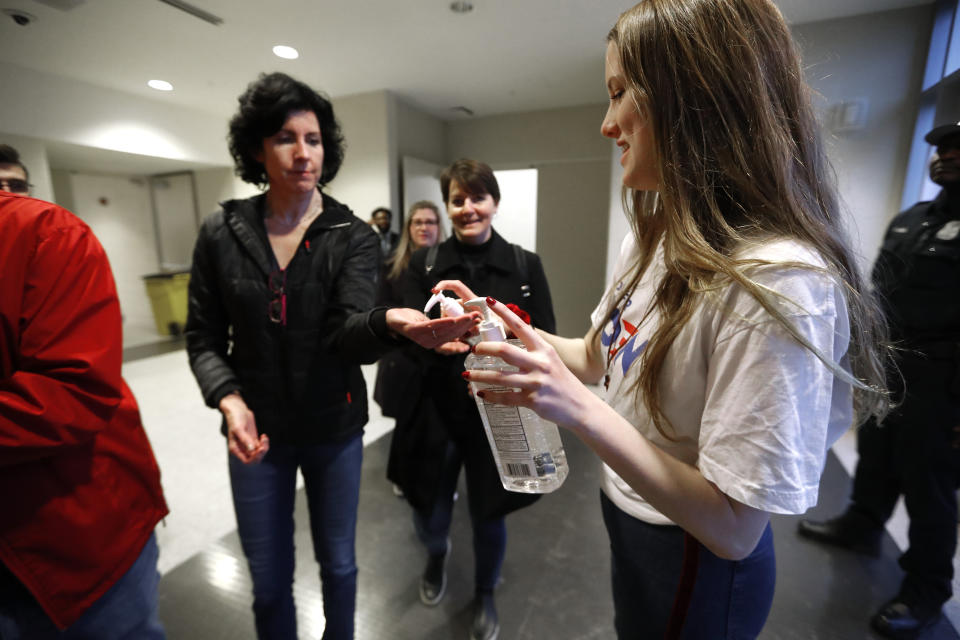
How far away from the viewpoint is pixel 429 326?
0.59 meters

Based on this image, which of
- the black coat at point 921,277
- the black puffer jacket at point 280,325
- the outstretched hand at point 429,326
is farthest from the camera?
the black coat at point 921,277

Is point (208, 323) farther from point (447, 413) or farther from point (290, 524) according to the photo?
point (447, 413)

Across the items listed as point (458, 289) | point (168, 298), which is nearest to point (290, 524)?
point (458, 289)

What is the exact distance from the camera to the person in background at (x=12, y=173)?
2.26 ft

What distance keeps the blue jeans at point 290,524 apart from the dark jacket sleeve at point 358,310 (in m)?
0.28

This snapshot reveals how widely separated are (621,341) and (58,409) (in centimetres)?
81

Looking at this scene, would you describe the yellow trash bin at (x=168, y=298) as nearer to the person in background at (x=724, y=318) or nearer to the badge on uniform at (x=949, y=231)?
the person in background at (x=724, y=318)

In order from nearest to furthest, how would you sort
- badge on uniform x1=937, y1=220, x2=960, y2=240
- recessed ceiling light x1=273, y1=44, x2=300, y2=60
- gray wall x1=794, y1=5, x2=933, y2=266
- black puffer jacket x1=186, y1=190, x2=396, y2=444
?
gray wall x1=794, y1=5, x2=933, y2=266 < black puffer jacket x1=186, y1=190, x2=396, y2=444 < badge on uniform x1=937, y1=220, x2=960, y2=240 < recessed ceiling light x1=273, y1=44, x2=300, y2=60

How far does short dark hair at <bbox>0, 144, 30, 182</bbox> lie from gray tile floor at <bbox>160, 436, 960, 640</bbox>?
1410 millimetres

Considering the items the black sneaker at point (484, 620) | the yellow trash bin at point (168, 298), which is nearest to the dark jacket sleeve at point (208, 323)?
the black sneaker at point (484, 620)

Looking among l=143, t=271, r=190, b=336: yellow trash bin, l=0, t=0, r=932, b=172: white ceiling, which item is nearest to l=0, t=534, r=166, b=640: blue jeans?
l=0, t=0, r=932, b=172: white ceiling

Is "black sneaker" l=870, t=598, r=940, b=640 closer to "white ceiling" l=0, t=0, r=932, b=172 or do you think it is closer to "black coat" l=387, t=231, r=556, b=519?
"black coat" l=387, t=231, r=556, b=519

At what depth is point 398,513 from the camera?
1.88 m

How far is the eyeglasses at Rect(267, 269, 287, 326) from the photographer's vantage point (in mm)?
897
